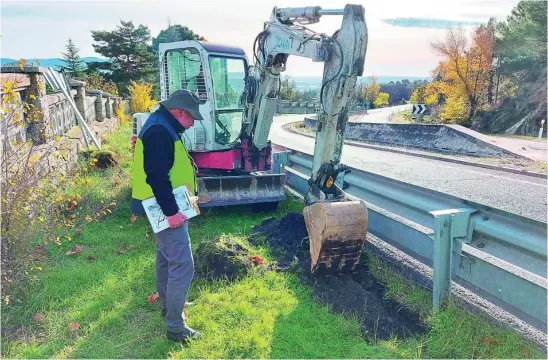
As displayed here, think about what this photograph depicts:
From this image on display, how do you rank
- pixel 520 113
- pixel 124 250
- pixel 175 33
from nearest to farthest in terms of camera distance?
pixel 124 250 → pixel 520 113 → pixel 175 33

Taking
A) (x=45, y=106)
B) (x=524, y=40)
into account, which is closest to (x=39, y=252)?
(x=45, y=106)

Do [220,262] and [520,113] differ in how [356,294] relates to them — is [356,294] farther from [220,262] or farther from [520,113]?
[520,113]

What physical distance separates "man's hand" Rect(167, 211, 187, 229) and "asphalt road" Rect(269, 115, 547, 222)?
3.35 metres

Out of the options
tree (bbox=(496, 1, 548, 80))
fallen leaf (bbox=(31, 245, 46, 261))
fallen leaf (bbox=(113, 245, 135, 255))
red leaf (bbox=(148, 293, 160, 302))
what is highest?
tree (bbox=(496, 1, 548, 80))

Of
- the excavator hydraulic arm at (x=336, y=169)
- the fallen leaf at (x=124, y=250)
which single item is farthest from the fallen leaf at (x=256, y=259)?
the fallen leaf at (x=124, y=250)

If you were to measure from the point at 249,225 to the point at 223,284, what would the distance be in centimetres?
207

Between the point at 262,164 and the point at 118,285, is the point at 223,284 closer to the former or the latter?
the point at 118,285

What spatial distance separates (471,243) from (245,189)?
4016 mm

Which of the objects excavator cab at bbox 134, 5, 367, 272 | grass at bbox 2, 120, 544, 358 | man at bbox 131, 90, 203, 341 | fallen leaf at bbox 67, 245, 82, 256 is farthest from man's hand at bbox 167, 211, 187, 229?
fallen leaf at bbox 67, 245, 82, 256

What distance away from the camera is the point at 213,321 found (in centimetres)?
366

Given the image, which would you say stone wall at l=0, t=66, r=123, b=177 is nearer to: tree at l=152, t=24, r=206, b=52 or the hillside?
tree at l=152, t=24, r=206, b=52

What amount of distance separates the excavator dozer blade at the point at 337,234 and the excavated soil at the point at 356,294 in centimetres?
14

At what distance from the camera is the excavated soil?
3.52 m

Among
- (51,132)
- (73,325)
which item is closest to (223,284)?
(73,325)
